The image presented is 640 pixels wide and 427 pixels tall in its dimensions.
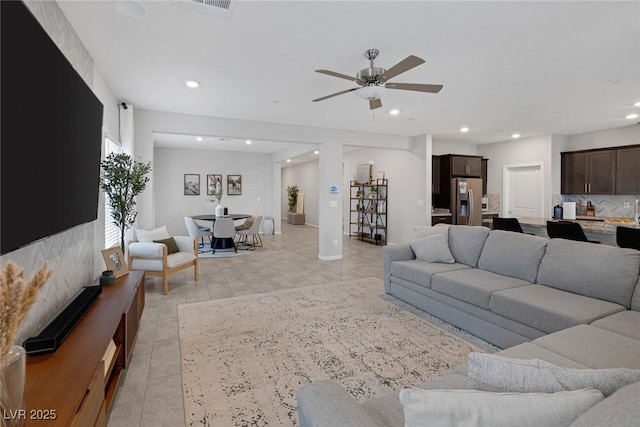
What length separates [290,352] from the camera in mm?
2760

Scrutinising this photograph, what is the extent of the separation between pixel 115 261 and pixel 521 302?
12.0 ft

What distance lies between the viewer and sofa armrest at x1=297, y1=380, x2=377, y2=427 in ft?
3.51

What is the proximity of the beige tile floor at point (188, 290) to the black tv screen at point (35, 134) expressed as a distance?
1211 mm

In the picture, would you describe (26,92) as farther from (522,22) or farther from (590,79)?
(590,79)

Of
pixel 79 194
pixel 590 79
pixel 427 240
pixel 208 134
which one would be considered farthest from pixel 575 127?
pixel 79 194

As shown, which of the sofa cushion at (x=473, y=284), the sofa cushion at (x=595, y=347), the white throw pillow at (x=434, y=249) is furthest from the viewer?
the white throw pillow at (x=434, y=249)

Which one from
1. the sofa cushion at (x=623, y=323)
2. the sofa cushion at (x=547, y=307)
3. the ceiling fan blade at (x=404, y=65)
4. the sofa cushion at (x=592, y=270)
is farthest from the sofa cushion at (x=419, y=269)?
the ceiling fan blade at (x=404, y=65)

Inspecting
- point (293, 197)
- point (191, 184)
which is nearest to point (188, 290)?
point (191, 184)

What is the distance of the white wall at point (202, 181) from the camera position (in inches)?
370

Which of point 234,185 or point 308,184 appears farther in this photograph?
point 308,184

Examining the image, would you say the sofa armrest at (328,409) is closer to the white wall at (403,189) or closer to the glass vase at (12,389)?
the glass vase at (12,389)

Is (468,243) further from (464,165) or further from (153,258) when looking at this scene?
(464,165)

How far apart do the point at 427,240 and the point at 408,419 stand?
3.47 meters

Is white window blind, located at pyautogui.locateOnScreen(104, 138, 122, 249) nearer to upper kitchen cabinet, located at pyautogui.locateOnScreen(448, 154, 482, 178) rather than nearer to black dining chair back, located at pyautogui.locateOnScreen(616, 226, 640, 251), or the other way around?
black dining chair back, located at pyautogui.locateOnScreen(616, 226, 640, 251)
